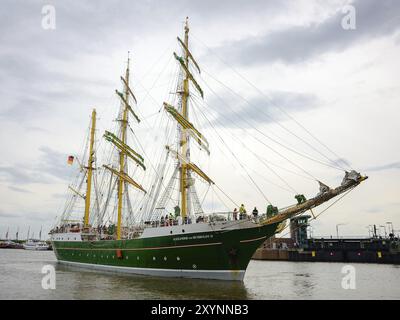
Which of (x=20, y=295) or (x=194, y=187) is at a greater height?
(x=194, y=187)

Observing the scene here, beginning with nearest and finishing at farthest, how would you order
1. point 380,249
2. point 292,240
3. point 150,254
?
point 150,254 < point 380,249 < point 292,240

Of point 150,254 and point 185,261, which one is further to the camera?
point 150,254

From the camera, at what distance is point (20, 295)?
20844mm

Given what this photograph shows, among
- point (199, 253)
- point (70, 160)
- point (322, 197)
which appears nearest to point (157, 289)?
point (199, 253)

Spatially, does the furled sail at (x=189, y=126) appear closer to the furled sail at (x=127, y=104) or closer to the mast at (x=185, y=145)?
the mast at (x=185, y=145)

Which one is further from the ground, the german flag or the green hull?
the german flag

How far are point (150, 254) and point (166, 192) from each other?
557 cm

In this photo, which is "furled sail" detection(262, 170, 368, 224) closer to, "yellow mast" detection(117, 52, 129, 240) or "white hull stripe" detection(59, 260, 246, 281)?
"white hull stripe" detection(59, 260, 246, 281)

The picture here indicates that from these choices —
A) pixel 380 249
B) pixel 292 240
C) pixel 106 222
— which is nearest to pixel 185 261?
pixel 106 222

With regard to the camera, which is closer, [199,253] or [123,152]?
[199,253]

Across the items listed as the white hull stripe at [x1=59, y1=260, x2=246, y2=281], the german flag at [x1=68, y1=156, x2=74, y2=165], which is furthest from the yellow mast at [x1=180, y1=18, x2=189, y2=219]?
the german flag at [x1=68, y1=156, x2=74, y2=165]

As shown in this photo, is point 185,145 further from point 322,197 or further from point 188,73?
point 322,197

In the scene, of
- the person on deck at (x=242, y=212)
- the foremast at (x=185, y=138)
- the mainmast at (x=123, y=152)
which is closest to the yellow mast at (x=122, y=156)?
the mainmast at (x=123, y=152)

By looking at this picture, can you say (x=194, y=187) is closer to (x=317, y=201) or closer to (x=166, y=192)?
(x=166, y=192)
